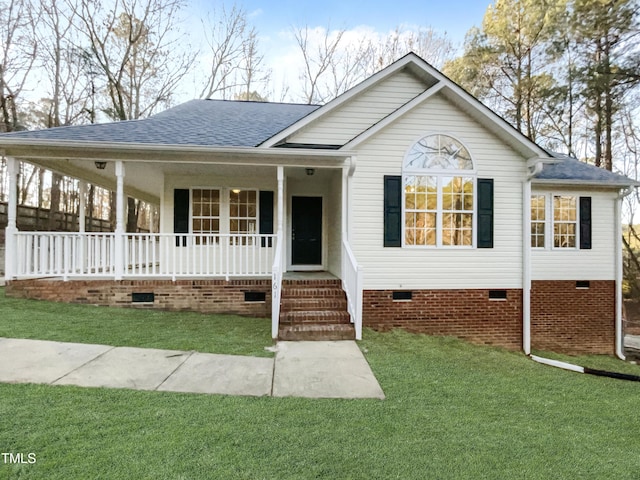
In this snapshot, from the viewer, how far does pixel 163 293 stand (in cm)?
711

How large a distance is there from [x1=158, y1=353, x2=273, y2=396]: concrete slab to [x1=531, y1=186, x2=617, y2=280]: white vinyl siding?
7157 millimetres

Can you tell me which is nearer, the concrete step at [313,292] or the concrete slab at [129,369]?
the concrete slab at [129,369]

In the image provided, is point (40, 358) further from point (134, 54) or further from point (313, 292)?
point (134, 54)

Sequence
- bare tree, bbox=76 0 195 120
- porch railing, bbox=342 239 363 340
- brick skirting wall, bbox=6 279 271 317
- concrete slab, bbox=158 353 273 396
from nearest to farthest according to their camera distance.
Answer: concrete slab, bbox=158 353 273 396
porch railing, bbox=342 239 363 340
brick skirting wall, bbox=6 279 271 317
bare tree, bbox=76 0 195 120

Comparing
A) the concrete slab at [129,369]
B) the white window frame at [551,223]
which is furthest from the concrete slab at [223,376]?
the white window frame at [551,223]

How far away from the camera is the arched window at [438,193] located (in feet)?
23.7

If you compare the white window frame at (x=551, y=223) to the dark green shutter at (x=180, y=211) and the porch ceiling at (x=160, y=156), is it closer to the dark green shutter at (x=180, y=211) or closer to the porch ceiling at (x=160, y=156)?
the porch ceiling at (x=160, y=156)

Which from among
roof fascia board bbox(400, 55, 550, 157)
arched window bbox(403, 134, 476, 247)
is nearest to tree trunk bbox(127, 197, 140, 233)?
arched window bbox(403, 134, 476, 247)

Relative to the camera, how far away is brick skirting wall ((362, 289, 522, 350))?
704 cm

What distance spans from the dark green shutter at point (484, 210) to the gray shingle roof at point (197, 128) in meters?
4.83

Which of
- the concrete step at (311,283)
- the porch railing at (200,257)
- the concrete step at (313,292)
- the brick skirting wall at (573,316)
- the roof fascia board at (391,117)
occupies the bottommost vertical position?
the brick skirting wall at (573,316)

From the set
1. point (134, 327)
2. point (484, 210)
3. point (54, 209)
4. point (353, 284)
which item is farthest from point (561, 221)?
point (54, 209)

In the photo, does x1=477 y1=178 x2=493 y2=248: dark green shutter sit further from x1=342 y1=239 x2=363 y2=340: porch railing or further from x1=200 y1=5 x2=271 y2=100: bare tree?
x1=200 y1=5 x2=271 y2=100: bare tree

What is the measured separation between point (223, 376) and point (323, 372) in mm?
1214
